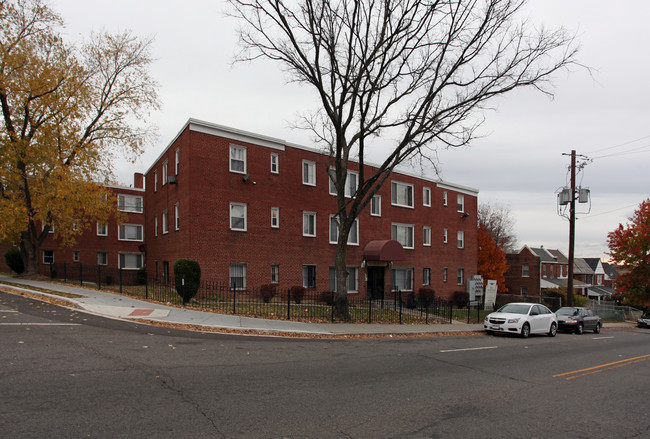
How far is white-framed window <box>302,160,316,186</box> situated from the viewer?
2819 centimetres

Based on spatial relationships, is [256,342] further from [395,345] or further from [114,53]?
[114,53]

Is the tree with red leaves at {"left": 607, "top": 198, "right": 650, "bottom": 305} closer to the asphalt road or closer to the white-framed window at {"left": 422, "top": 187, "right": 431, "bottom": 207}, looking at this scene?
the white-framed window at {"left": 422, "top": 187, "right": 431, "bottom": 207}

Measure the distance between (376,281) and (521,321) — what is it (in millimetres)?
13512

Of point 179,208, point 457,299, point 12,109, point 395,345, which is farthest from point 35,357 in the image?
point 457,299

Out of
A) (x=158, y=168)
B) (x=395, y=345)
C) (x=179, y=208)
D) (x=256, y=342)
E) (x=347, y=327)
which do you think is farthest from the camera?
(x=158, y=168)

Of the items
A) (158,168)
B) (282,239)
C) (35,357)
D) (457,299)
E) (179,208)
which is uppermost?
(158,168)

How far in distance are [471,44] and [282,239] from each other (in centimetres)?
1433

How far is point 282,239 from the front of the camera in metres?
26.6

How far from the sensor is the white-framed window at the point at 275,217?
2630cm

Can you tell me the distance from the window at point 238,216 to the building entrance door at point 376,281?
35.3 feet

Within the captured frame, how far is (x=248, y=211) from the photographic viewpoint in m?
25.2

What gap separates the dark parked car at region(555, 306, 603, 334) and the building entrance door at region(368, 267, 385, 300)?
36.4 ft

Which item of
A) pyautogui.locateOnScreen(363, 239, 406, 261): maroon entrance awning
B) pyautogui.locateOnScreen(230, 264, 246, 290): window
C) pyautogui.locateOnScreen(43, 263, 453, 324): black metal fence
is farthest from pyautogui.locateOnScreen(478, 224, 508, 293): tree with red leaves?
pyautogui.locateOnScreen(230, 264, 246, 290): window

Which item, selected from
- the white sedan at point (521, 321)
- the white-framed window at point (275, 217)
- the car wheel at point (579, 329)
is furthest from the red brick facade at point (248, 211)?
the car wheel at point (579, 329)
